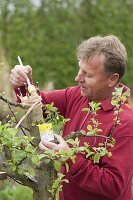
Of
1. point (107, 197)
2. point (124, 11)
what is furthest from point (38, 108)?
point (124, 11)

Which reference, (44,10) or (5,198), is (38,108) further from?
(44,10)

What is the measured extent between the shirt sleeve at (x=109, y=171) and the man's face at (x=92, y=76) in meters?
0.26

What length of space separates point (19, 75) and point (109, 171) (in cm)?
71

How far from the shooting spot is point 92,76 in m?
2.93

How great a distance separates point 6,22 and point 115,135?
888 centimetres

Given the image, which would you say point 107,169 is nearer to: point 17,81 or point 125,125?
point 125,125

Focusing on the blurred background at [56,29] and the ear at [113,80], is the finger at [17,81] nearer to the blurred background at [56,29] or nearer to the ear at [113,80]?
the ear at [113,80]

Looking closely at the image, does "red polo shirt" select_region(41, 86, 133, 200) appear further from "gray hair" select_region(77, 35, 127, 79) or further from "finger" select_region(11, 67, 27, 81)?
"finger" select_region(11, 67, 27, 81)

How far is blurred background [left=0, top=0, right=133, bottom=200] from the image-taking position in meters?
11.4

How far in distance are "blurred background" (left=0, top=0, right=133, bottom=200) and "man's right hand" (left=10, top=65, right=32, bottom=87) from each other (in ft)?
25.6

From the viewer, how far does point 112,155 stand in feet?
9.11

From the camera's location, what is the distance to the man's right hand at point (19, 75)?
3.05 metres

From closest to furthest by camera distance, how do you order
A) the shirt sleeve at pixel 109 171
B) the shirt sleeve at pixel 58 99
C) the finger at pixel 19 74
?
the shirt sleeve at pixel 109 171 → the finger at pixel 19 74 → the shirt sleeve at pixel 58 99

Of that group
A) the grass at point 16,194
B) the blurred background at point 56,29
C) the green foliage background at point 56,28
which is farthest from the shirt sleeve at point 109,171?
the green foliage background at point 56,28
